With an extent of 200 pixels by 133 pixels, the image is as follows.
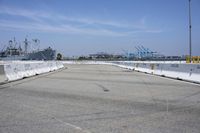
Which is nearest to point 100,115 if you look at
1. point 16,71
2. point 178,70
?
point 16,71

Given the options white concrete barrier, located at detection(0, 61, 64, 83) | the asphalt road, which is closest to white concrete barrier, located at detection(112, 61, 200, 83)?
the asphalt road

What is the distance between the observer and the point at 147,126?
18.9 feet

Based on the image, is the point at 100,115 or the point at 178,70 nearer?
the point at 100,115

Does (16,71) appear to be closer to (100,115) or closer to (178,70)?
(178,70)

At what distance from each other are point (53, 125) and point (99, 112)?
1697 mm

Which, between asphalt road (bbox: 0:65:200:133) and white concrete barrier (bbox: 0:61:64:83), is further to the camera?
white concrete barrier (bbox: 0:61:64:83)

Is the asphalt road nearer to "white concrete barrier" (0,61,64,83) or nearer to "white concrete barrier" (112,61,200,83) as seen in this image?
"white concrete barrier" (0,61,64,83)

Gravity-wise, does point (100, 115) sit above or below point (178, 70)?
below

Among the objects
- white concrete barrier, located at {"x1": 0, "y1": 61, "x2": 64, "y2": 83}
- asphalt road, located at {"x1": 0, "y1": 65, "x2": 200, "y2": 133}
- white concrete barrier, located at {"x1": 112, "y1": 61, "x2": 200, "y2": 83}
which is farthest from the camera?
white concrete barrier, located at {"x1": 112, "y1": 61, "x2": 200, "y2": 83}

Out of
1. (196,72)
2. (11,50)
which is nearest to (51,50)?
(11,50)

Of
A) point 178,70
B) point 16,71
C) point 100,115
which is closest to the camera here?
point 100,115

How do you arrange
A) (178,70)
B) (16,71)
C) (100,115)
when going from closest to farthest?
(100,115) → (16,71) → (178,70)

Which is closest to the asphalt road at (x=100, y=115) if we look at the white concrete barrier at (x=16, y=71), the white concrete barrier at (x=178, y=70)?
the white concrete barrier at (x=16, y=71)

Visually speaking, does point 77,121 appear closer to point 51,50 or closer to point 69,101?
point 69,101
